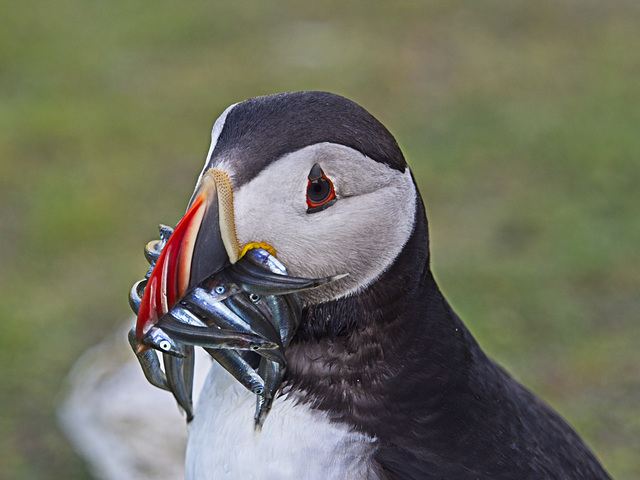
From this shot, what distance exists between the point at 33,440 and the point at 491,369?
8.91 feet

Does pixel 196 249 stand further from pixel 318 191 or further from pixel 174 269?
pixel 318 191

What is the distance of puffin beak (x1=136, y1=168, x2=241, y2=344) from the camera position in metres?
2.09

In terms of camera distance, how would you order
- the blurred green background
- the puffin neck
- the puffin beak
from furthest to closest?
the blurred green background < the puffin neck < the puffin beak

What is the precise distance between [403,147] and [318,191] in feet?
16.0

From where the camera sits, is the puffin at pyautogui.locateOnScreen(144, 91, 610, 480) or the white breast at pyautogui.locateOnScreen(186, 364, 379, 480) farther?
the white breast at pyautogui.locateOnScreen(186, 364, 379, 480)

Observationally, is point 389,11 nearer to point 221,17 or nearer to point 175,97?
point 221,17

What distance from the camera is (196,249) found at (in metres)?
2.10

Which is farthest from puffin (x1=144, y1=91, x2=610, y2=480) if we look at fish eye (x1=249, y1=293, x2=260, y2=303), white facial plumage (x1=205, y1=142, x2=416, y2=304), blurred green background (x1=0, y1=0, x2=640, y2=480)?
blurred green background (x1=0, y1=0, x2=640, y2=480)

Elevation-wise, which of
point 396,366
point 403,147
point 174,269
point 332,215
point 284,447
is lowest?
point 284,447

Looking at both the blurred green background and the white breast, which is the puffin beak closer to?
the white breast

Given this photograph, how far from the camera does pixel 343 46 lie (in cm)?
843

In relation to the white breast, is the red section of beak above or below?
above

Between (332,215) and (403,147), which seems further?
(403,147)

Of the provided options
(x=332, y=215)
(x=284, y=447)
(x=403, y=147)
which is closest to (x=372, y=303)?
(x=332, y=215)
